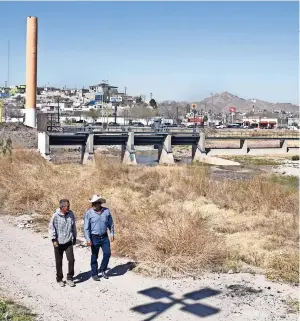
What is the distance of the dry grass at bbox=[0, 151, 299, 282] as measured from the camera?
1150 cm

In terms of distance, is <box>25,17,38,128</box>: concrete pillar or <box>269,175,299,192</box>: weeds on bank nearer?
<box>269,175,299,192</box>: weeds on bank

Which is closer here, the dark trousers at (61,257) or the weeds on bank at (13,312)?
the weeds on bank at (13,312)

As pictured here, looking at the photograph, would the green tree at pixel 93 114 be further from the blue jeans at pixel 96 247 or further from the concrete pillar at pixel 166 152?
the blue jeans at pixel 96 247

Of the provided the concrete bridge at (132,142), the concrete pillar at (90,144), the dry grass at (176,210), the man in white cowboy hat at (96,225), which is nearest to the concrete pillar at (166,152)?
the concrete bridge at (132,142)

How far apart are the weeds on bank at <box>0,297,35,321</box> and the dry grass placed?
3.10 meters

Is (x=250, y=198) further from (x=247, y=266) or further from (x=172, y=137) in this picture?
(x=172, y=137)

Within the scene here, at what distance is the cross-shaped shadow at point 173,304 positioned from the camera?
8625mm

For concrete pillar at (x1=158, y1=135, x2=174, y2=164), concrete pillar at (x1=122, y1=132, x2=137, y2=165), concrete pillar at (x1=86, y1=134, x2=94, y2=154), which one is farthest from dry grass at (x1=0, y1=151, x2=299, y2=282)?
concrete pillar at (x1=158, y1=135, x2=174, y2=164)

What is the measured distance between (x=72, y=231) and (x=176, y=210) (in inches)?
298

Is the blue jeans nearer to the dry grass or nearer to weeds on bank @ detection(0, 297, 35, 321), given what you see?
the dry grass

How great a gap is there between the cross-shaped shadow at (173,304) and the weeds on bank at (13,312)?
5.98ft

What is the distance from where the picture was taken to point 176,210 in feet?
55.4

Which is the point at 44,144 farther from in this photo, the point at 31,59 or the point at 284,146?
the point at 284,146

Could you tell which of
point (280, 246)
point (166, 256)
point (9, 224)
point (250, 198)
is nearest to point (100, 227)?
point (166, 256)
